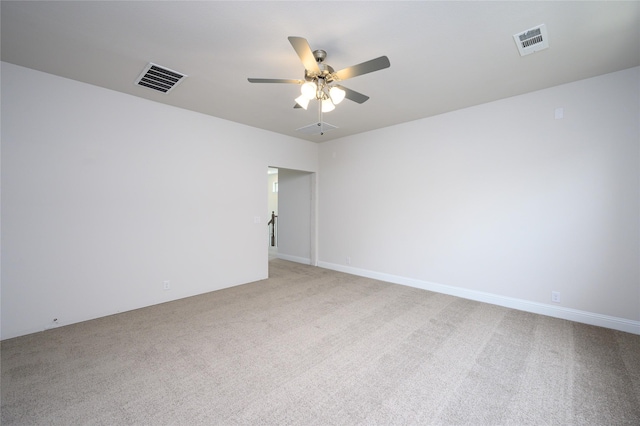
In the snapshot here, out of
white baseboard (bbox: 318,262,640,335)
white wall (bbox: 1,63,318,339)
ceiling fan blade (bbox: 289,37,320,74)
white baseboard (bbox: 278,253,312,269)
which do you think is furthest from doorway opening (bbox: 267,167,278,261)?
ceiling fan blade (bbox: 289,37,320,74)

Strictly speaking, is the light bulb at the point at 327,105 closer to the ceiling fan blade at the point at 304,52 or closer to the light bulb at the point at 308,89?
the light bulb at the point at 308,89

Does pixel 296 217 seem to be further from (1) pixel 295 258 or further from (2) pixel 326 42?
(2) pixel 326 42

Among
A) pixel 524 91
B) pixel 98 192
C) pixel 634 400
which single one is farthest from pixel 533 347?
pixel 98 192

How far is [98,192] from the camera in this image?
10.7 ft

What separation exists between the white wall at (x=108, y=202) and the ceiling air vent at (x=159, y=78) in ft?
1.81

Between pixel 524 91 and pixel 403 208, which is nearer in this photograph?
pixel 524 91

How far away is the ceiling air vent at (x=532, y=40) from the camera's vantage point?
222 centimetres

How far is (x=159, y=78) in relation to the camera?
3.04m

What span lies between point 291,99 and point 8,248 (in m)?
3.50

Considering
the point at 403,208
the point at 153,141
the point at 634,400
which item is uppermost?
the point at 153,141

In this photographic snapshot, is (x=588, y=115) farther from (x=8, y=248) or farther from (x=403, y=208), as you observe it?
(x=8, y=248)

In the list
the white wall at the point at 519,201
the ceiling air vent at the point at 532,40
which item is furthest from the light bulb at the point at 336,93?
the white wall at the point at 519,201

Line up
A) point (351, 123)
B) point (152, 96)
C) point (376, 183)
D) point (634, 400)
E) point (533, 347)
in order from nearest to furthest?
point (634, 400)
point (533, 347)
point (152, 96)
point (351, 123)
point (376, 183)

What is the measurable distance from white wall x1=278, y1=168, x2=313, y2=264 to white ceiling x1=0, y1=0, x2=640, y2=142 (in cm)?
306
